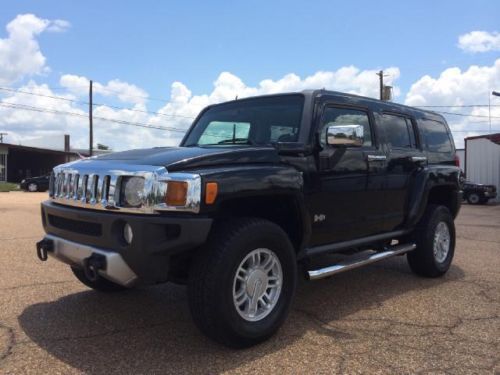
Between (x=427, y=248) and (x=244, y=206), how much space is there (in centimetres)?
293

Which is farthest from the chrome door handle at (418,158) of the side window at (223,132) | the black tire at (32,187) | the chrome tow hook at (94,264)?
the black tire at (32,187)

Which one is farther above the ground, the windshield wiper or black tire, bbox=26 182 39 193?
the windshield wiper

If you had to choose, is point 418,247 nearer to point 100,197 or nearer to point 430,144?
point 430,144

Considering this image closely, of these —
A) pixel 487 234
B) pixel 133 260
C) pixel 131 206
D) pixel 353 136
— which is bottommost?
pixel 487 234

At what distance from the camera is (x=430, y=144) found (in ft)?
21.0

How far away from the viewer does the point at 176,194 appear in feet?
11.3

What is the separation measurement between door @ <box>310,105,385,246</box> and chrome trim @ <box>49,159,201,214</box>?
1.36 m

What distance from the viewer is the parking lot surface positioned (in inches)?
136

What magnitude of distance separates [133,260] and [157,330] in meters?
0.98

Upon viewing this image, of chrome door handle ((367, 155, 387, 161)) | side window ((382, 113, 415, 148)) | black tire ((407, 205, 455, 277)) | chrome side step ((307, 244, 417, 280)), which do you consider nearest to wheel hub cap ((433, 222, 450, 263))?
black tire ((407, 205, 455, 277))

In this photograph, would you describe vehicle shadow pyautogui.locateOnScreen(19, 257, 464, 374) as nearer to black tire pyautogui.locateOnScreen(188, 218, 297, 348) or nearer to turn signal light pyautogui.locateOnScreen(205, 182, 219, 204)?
black tire pyautogui.locateOnScreen(188, 218, 297, 348)

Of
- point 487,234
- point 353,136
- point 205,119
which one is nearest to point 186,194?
point 353,136

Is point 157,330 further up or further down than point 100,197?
further down

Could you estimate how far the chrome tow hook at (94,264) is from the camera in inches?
136
